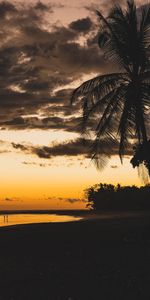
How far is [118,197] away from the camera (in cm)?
6856

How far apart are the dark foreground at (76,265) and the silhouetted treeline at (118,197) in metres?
47.6

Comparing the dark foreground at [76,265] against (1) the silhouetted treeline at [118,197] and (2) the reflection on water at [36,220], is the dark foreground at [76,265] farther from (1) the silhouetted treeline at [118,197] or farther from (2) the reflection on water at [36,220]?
(1) the silhouetted treeline at [118,197]

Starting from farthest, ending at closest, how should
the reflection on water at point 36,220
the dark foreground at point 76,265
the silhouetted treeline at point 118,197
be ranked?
→ the silhouetted treeline at point 118,197 → the reflection on water at point 36,220 → the dark foreground at point 76,265

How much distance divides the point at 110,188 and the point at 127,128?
54450 millimetres

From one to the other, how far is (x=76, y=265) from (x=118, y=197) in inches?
2261

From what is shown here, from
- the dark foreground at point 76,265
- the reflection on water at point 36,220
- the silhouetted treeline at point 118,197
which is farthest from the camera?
the silhouetted treeline at point 118,197

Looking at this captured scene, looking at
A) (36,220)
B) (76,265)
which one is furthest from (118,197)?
(76,265)

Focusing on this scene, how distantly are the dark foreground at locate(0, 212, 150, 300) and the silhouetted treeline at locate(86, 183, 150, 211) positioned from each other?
156 feet

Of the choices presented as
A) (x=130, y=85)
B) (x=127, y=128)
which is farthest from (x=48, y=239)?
(x=130, y=85)

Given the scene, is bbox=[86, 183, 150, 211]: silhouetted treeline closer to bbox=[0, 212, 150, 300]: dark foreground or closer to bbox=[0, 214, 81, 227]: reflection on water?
bbox=[0, 214, 81, 227]: reflection on water

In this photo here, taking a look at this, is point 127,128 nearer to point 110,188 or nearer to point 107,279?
point 107,279

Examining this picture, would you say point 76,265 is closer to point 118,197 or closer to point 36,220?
point 36,220

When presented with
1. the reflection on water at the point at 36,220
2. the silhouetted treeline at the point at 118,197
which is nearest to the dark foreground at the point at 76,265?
the reflection on water at the point at 36,220

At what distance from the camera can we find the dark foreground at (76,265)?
8867 mm
